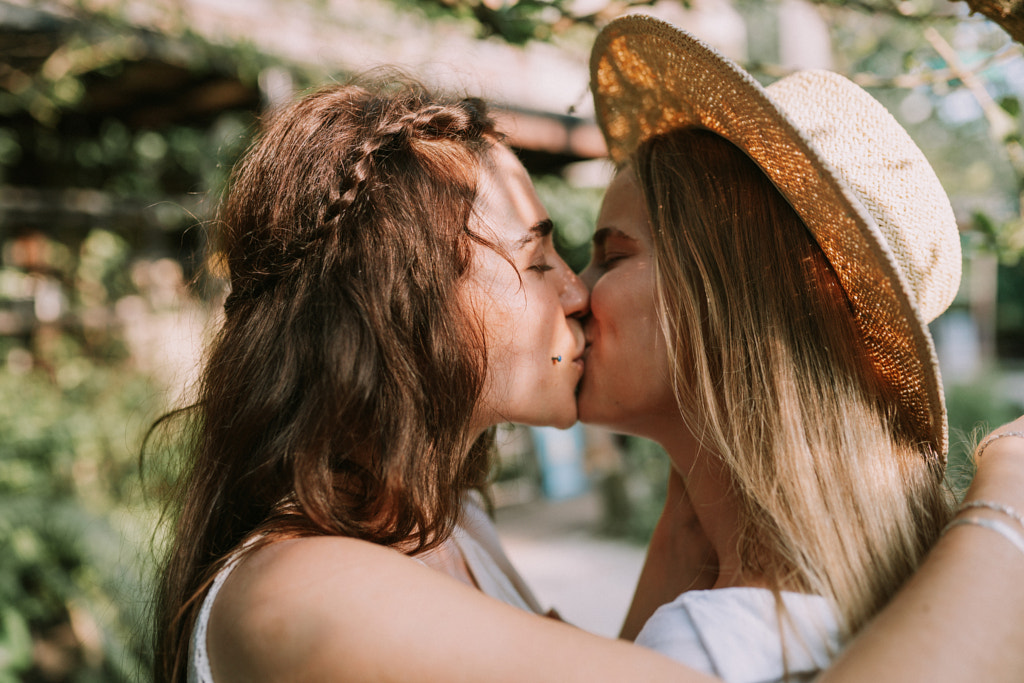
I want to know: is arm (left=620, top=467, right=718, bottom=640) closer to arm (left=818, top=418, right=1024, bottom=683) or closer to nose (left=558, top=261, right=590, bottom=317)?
nose (left=558, top=261, right=590, bottom=317)

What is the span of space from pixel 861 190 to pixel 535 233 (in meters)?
0.68

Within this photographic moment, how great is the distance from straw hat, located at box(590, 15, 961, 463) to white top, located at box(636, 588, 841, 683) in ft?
1.55

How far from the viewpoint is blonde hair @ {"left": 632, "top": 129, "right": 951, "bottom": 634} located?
130 centimetres

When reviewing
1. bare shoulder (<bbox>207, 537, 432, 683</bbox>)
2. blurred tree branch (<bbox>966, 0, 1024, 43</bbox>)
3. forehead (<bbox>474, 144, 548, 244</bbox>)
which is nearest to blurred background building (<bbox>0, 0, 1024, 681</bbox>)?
forehead (<bbox>474, 144, 548, 244</bbox>)

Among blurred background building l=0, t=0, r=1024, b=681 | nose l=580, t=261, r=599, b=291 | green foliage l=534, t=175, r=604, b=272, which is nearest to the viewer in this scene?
nose l=580, t=261, r=599, b=291

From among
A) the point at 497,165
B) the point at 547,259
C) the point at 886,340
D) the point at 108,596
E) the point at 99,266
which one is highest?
the point at 497,165

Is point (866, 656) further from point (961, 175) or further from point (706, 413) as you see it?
point (961, 175)

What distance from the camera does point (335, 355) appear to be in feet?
4.55

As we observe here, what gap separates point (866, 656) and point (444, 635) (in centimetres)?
58

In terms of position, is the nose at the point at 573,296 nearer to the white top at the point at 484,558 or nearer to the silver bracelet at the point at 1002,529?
the white top at the point at 484,558

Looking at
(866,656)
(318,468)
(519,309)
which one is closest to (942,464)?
(866,656)

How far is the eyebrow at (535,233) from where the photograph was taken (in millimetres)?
1660

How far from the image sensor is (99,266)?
6.10 meters

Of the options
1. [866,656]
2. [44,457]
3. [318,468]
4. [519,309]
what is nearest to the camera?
[866,656]
